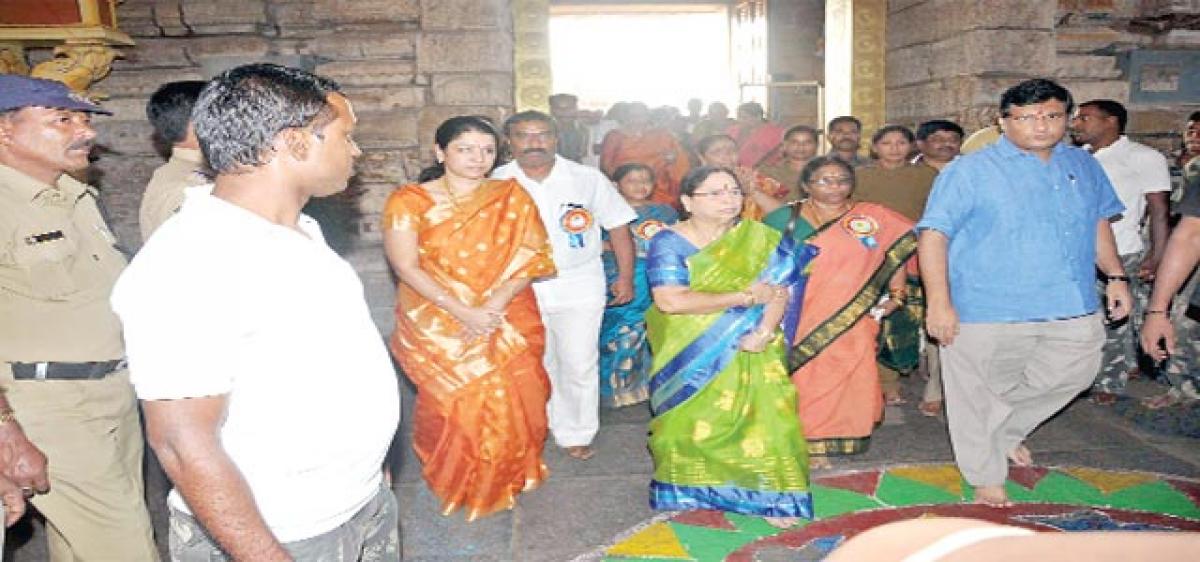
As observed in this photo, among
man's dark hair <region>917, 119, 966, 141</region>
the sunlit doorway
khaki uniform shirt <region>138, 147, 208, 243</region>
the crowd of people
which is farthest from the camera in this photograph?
the sunlit doorway

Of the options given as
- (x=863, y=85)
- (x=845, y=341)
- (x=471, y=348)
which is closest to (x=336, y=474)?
(x=471, y=348)

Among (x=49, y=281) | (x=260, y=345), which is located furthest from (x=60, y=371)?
(x=260, y=345)

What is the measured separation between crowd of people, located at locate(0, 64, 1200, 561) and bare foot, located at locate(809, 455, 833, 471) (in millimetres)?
38

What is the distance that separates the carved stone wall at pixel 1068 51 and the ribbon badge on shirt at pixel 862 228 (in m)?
3.14

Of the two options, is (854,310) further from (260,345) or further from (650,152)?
(650,152)

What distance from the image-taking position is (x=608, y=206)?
15.2 feet

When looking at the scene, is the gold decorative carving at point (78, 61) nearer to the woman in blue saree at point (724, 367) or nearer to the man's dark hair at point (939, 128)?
the woman in blue saree at point (724, 367)

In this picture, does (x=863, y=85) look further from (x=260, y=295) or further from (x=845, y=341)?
(x=260, y=295)

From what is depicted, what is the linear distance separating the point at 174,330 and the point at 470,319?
2.41 m

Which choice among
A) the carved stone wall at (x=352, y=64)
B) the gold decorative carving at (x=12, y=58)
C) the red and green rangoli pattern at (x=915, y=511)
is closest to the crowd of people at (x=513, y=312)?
the red and green rangoli pattern at (x=915, y=511)

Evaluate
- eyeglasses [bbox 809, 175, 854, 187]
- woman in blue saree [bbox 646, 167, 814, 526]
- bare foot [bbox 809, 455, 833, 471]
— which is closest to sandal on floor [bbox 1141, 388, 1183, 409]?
bare foot [bbox 809, 455, 833, 471]

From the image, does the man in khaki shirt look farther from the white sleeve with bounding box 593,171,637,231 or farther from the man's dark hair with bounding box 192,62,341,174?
the white sleeve with bounding box 593,171,637,231

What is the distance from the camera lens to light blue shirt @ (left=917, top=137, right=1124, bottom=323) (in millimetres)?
3473

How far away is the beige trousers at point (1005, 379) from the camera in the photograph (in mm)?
3539
